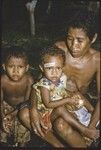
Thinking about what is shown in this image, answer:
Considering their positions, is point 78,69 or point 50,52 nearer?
point 50,52

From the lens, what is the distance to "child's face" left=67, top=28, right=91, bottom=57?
8328 mm

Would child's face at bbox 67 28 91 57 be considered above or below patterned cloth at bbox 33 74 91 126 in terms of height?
above

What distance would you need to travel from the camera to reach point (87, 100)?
27.7 ft

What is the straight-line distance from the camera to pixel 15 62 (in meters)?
8.34

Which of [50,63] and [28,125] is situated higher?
[50,63]

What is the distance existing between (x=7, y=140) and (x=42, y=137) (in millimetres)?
398

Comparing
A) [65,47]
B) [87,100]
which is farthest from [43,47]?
[87,100]

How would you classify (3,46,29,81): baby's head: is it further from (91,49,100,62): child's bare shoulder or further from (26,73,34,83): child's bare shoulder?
(91,49,100,62): child's bare shoulder

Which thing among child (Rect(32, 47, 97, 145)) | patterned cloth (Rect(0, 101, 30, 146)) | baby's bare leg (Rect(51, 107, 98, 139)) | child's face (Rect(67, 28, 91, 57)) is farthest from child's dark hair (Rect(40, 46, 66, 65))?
patterned cloth (Rect(0, 101, 30, 146))

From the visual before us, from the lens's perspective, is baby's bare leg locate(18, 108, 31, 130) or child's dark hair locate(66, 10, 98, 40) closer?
child's dark hair locate(66, 10, 98, 40)

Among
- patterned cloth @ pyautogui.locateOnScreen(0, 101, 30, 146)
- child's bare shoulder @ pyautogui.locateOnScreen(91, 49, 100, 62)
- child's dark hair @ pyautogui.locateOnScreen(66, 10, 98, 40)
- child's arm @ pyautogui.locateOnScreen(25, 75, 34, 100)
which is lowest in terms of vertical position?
patterned cloth @ pyautogui.locateOnScreen(0, 101, 30, 146)

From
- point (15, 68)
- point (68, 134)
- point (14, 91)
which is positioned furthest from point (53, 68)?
point (68, 134)

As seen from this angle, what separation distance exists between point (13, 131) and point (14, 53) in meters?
0.88

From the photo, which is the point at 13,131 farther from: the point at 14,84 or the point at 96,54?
the point at 96,54
